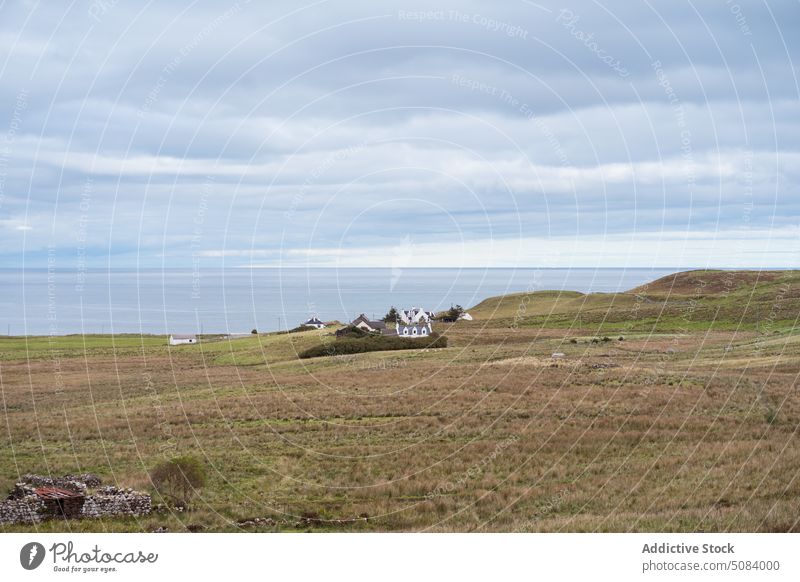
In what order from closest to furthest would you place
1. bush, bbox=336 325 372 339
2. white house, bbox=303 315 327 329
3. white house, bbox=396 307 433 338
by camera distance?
1. bush, bbox=336 325 372 339
2. white house, bbox=396 307 433 338
3. white house, bbox=303 315 327 329

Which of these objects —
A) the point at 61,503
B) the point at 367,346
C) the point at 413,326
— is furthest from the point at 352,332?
the point at 61,503

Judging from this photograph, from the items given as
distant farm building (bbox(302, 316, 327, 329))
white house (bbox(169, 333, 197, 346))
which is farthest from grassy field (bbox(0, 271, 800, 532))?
distant farm building (bbox(302, 316, 327, 329))

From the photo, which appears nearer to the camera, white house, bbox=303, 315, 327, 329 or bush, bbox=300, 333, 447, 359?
bush, bbox=300, 333, 447, 359

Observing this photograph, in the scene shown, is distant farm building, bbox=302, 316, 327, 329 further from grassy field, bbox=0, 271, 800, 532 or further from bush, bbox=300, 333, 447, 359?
grassy field, bbox=0, 271, 800, 532

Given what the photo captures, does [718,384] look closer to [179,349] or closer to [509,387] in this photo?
[509,387]

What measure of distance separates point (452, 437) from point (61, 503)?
1602 cm

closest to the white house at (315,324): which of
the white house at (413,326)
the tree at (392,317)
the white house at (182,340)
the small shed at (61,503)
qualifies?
the tree at (392,317)

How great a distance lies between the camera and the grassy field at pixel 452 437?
20766 mm

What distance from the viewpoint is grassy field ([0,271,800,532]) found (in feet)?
68.1

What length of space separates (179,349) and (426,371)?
59.8m

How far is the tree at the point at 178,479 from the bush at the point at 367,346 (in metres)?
57.9

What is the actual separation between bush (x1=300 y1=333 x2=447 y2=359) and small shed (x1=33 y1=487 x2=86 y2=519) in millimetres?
60862

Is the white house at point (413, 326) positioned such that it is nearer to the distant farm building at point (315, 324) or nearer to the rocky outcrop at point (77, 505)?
the distant farm building at point (315, 324)
